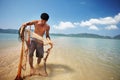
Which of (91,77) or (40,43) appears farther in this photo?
(91,77)

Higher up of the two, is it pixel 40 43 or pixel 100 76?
pixel 40 43

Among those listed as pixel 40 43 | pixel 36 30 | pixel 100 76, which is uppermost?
pixel 36 30

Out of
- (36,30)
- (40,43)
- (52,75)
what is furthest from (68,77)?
(36,30)

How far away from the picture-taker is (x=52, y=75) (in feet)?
12.9

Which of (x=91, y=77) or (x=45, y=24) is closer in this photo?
(x=45, y=24)

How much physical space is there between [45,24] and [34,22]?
286 millimetres

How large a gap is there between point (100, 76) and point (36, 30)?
2.20 metres

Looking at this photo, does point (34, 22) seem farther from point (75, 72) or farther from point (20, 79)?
point (75, 72)

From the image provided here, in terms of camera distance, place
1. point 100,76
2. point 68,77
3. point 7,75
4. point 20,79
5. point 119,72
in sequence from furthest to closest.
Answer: point 119,72, point 100,76, point 68,77, point 7,75, point 20,79

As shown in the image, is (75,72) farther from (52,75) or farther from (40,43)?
(40,43)

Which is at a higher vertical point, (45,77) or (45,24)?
(45,24)

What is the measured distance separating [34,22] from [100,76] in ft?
7.76

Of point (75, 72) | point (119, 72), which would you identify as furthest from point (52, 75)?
point (119, 72)

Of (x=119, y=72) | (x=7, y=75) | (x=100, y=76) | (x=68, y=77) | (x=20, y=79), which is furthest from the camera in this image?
(x=119, y=72)
